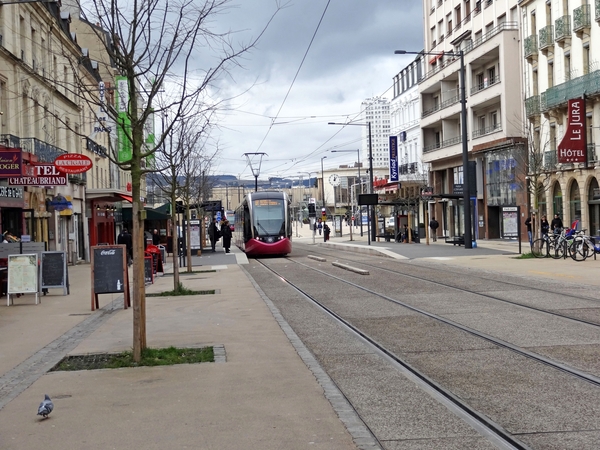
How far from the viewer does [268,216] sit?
3988 centimetres

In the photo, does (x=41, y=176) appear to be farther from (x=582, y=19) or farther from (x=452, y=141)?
(x=452, y=141)

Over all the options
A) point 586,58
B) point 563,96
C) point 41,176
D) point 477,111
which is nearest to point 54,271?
point 41,176

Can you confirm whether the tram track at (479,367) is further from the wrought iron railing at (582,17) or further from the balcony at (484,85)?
the balcony at (484,85)

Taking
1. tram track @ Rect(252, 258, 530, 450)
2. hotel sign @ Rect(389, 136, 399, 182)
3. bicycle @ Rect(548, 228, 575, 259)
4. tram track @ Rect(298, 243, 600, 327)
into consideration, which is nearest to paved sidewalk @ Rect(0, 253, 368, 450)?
tram track @ Rect(252, 258, 530, 450)

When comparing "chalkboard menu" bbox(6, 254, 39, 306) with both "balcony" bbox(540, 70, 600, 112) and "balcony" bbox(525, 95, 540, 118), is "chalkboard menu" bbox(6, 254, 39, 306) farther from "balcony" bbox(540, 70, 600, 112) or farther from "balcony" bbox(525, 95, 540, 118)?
"balcony" bbox(525, 95, 540, 118)

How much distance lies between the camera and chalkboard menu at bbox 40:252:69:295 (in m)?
19.8

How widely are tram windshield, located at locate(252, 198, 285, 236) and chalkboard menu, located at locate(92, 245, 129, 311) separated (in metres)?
Answer: 22.9

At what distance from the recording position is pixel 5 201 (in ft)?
92.8

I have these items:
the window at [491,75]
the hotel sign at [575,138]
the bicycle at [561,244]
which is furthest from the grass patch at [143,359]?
the window at [491,75]

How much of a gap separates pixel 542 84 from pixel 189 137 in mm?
27257

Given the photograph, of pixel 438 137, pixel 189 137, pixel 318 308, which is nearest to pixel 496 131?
pixel 438 137

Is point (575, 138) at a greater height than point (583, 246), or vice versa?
point (575, 138)

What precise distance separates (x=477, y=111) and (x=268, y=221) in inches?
852

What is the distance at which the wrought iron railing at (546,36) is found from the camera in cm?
4400
